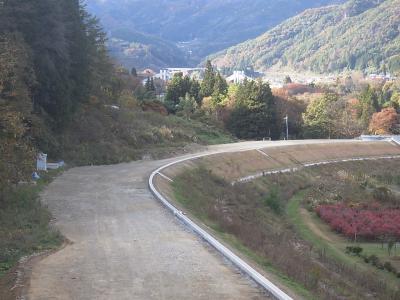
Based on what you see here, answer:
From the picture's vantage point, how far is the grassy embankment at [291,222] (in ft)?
43.5

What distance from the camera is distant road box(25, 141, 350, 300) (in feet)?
30.6

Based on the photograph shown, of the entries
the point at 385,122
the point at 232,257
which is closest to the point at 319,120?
the point at 385,122

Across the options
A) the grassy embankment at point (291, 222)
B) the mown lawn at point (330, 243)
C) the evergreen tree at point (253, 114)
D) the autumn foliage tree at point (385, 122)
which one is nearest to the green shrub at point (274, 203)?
the grassy embankment at point (291, 222)

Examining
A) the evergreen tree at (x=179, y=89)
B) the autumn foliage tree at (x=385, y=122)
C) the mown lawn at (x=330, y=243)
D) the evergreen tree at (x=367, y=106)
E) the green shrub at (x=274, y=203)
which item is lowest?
the mown lawn at (x=330, y=243)

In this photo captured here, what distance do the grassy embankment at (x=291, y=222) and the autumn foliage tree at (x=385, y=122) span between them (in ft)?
106

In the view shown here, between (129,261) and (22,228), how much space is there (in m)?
4.32

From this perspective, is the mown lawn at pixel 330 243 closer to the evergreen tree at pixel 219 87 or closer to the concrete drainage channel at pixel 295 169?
the concrete drainage channel at pixel 295 169

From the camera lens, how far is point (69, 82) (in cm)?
3159

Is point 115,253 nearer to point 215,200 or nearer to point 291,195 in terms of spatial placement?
point 215,200

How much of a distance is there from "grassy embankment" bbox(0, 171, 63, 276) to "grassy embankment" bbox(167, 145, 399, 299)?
4409 millimetres

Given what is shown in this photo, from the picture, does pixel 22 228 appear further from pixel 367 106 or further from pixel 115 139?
pixel 367 106

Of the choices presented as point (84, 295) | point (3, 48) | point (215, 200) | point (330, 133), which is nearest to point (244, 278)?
point (84, 295)

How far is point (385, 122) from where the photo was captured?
87.0 metres

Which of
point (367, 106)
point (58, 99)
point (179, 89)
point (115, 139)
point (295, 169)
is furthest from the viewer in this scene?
point (367, 106)
